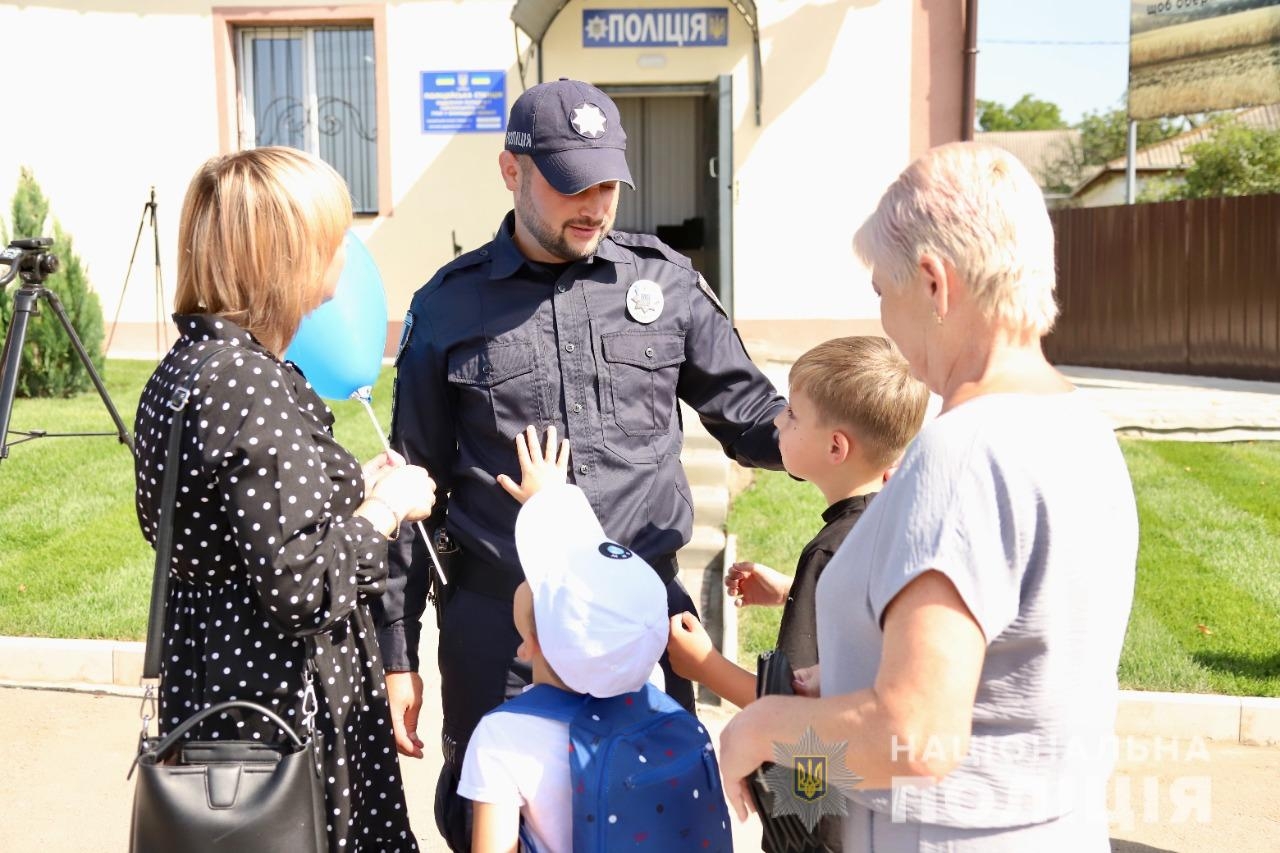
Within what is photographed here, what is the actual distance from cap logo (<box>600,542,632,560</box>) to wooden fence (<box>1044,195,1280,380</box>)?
11.9 m

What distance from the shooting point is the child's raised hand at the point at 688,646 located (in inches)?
78.9

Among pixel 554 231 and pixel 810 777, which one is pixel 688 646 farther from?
pixel 554 231

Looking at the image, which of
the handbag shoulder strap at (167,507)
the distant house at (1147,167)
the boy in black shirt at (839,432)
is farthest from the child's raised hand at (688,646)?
the distant house at (1147,167)

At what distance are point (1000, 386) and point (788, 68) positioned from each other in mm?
10230

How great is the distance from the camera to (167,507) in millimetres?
1854

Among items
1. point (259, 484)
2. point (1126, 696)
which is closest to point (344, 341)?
point (259, 484)

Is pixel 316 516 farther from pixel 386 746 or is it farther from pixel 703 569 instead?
pixel 703 569

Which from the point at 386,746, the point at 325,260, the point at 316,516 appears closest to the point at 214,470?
the point at 316,516

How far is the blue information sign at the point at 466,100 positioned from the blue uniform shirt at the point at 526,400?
29.3 ft

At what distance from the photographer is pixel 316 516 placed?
1880 mm

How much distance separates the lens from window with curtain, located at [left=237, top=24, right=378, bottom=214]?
11.6 meters

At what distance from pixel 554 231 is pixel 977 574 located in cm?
141

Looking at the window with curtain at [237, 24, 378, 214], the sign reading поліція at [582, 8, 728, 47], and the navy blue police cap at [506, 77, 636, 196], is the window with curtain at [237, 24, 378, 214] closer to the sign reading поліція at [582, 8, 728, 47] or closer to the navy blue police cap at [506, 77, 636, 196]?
the sign reading поліція at [582, 8, 728, 47]

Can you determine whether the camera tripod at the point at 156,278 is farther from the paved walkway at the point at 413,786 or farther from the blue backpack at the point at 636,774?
the blue backpack at the point at 636,774
